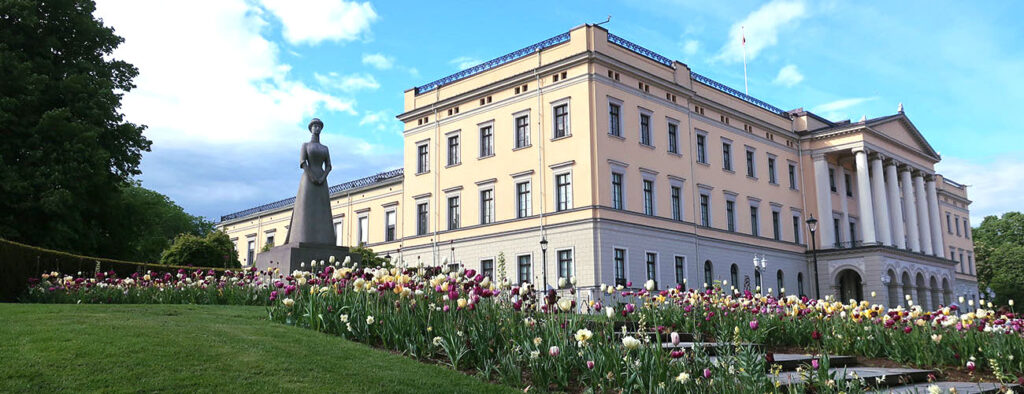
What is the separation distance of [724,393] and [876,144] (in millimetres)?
46941

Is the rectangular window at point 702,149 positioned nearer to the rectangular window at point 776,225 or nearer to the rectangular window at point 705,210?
the rectangular window at point 705,210

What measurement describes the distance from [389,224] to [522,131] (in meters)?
14.2

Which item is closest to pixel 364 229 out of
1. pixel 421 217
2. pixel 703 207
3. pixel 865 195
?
pixel 421 217

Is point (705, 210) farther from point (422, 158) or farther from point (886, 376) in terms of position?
point (886, 376)

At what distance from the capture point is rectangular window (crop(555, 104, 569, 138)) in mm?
34812

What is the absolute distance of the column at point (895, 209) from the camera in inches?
1911

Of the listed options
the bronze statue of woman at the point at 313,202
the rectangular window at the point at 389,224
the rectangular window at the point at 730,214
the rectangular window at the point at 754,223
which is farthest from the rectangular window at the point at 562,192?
the bronze statue of woman at the point at 313,202

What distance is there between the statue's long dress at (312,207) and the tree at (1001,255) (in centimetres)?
7304

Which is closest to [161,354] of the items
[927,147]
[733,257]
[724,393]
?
[724,393]

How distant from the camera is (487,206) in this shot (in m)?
38.2

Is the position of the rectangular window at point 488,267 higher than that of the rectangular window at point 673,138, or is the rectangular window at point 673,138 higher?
the rectangular window at point 673,138

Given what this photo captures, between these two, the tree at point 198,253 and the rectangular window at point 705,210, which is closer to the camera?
the tree at point 198,253

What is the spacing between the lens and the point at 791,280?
4459 centimetres

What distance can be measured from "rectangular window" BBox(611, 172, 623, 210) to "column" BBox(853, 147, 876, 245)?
1999 centimetres
